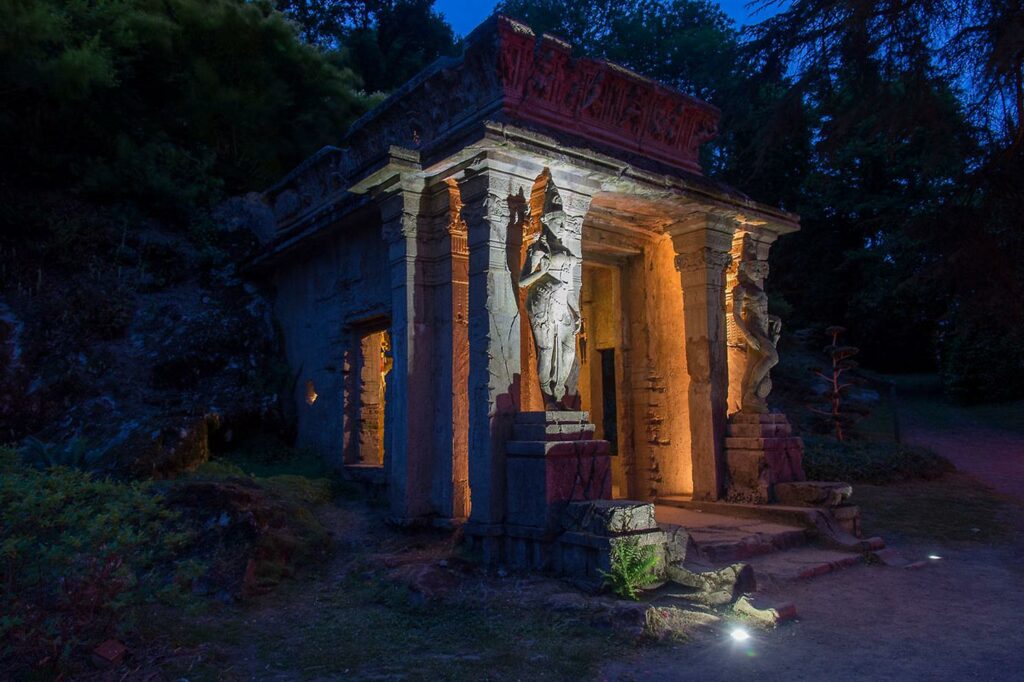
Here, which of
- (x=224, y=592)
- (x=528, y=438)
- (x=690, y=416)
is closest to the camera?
(x=224, y=592)

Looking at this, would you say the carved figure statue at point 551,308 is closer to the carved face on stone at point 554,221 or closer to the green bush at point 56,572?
the carved face on stone at point 554,221

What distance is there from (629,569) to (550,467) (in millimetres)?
1037

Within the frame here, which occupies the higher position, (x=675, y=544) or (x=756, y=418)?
(x=756, y=418)

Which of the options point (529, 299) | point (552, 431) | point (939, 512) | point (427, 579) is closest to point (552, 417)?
point (552, 431)

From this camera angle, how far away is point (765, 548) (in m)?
6.18

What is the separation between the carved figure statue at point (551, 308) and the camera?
609cm

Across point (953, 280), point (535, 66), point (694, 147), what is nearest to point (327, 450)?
point (535, 66)

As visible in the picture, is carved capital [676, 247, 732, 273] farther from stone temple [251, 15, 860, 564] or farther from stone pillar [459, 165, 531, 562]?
stone pillar [459, 165, 531, 562]

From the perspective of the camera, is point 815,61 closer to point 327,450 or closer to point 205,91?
point 327,450

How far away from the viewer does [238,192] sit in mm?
14281

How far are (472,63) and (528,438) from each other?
3746 millimetres

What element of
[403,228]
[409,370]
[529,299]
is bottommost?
[409,370]

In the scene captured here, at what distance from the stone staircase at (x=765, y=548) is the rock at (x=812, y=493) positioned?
1.45ft

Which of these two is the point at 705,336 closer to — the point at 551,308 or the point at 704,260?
the point at 704,260
